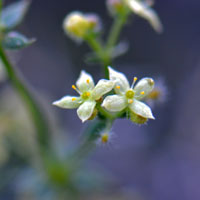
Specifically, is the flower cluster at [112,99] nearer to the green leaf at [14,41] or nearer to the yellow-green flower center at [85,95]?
the yellow-green flower center at [85,95]

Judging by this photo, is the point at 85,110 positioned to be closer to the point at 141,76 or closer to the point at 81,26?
the point at 81,26

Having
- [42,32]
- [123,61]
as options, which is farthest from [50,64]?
[123,61]

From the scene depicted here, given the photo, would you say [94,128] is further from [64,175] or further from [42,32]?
[42,32]

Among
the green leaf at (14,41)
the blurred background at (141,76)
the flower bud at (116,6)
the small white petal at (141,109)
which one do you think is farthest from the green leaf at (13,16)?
the blurred background at (141,76)

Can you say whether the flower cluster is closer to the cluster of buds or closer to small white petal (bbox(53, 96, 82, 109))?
small white petal (bbox(53, 96, 82, 109))

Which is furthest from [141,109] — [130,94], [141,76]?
[141,76]

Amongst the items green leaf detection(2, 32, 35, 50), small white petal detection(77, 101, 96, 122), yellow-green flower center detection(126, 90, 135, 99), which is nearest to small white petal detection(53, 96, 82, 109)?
small white petal detection(77, 101, 96, 122)
